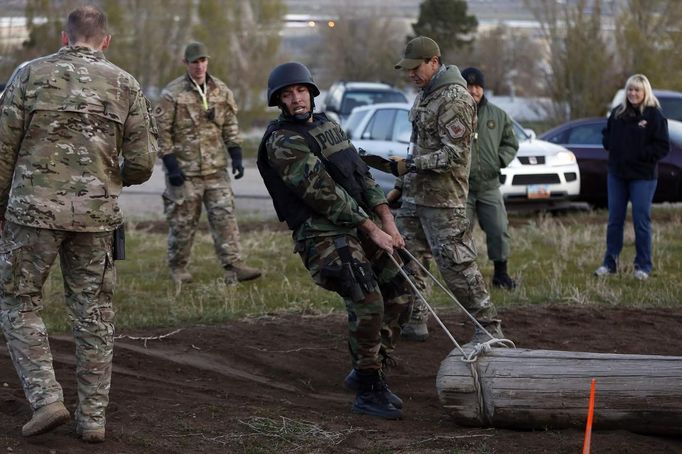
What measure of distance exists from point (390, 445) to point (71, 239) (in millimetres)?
1917

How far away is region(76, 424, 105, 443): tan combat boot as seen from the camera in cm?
592

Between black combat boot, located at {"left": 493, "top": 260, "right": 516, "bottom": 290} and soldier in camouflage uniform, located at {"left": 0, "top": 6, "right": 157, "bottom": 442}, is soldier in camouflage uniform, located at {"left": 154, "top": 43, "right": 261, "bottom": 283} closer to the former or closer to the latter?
black combat boot, located at {"left": 493, "top": 260, "right": 516, "bottom": 290}

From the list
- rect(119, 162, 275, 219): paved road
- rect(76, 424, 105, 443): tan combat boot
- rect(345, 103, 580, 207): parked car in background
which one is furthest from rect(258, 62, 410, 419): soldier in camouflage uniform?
rect(119, 162, 275, 219): paved road

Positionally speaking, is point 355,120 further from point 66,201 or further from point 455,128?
point 66,201

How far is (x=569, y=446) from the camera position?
19.1 feet

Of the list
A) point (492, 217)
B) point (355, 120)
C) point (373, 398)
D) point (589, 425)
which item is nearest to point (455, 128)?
point (373, 398)

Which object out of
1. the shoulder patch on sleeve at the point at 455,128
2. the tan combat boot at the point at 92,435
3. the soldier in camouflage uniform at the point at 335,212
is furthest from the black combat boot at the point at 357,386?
the shoulder patch on sleeve at the point at 455,128

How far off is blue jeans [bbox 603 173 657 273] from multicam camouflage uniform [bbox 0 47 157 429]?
A: 6200 millimetres

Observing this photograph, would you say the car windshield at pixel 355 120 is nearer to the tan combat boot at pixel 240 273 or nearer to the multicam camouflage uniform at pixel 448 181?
the tan combat boot at pixel 240 273

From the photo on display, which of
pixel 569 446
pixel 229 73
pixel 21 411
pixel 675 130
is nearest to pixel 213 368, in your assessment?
pixel 21 411

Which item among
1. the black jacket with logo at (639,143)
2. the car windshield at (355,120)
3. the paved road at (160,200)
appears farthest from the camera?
the paved road at (160,200)

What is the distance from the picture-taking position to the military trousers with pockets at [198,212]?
11164 mm

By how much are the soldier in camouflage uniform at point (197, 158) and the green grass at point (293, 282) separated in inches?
13.0

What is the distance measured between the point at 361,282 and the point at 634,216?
16.9ft
